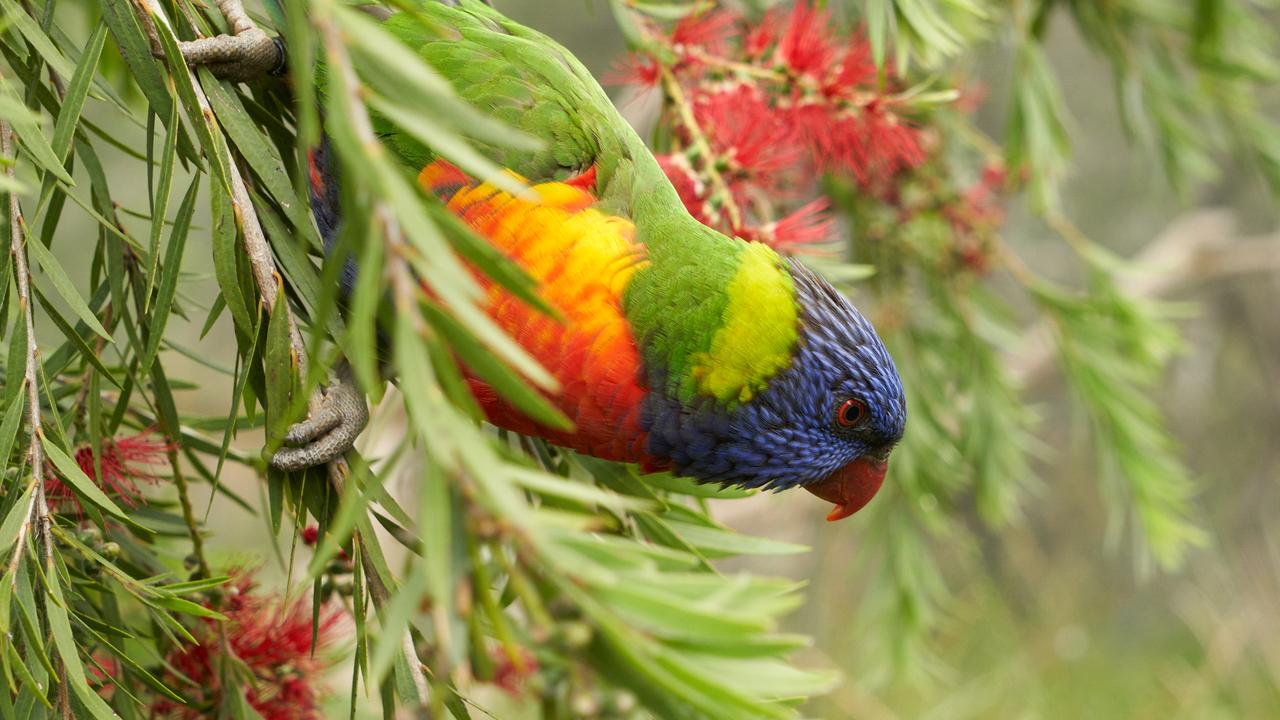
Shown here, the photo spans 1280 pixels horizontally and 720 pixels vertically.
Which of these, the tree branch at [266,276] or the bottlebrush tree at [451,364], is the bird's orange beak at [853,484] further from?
the tree branch at [266,276]

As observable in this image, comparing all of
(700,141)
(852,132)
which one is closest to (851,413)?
(700,141)

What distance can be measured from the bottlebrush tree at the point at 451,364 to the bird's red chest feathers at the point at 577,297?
0.32 feet

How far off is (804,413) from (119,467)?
620 mm

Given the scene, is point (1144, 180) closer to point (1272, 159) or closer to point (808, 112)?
point (1272, 159)

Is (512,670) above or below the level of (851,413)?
above

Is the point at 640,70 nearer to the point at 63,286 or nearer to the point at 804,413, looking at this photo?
the point at 804,413

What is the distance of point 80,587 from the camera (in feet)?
2.91

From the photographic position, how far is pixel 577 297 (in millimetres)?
949

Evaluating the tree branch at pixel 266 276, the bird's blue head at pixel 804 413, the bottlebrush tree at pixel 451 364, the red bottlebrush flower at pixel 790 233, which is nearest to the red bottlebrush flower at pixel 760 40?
the bottlebrush tree at pixel 451 364

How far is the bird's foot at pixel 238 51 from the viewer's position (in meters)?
0.88

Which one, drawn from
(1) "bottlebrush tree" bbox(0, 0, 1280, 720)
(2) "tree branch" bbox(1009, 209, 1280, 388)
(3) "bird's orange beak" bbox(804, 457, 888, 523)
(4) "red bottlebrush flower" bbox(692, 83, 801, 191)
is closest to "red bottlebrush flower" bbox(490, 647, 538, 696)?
(1) "bottlebrush tree" bbox(0, 0, 1280, 720)

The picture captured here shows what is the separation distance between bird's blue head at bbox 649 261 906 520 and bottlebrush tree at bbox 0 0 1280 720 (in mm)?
82

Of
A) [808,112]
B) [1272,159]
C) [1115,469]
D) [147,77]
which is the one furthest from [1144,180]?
[147,77]

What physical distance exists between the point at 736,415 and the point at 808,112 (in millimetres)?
500
